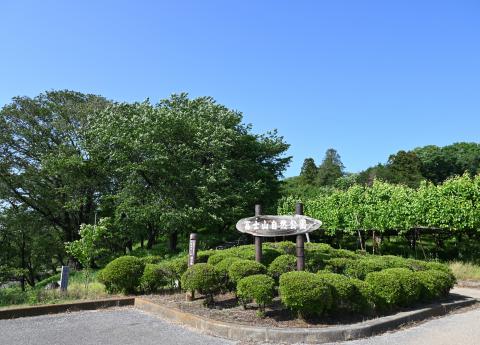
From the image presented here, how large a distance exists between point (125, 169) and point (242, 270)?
15.0 meters

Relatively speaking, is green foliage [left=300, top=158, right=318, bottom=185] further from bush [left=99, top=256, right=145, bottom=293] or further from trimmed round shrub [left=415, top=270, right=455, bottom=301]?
bush [left=99, top=256, right=145, bottom=293]

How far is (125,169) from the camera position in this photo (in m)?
21.4

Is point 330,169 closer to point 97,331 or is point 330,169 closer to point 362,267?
point 362,267

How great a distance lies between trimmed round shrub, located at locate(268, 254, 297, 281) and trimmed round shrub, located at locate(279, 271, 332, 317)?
149cm

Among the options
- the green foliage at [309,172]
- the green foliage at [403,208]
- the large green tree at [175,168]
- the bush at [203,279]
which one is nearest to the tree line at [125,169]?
the large green tree at [175,168]

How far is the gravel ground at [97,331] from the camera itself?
622 centimetres

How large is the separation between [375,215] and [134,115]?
1358 centimetres

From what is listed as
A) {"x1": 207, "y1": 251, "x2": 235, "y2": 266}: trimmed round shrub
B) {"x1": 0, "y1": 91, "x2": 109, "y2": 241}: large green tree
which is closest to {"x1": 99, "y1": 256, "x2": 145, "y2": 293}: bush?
{"x1": 207, "y1": 251, "x2": 235, "y2": 266}: trimmed round shrub

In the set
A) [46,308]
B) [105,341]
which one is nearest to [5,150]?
[46,308]

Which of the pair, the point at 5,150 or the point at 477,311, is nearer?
the point at 477,311

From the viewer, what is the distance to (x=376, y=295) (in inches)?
295

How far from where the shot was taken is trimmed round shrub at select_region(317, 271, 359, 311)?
22.9ft

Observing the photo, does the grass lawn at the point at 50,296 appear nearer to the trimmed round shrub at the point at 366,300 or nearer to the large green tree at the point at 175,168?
the trimmed round shrub at the point at 366,300

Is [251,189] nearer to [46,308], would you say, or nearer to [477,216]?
[477,216]
